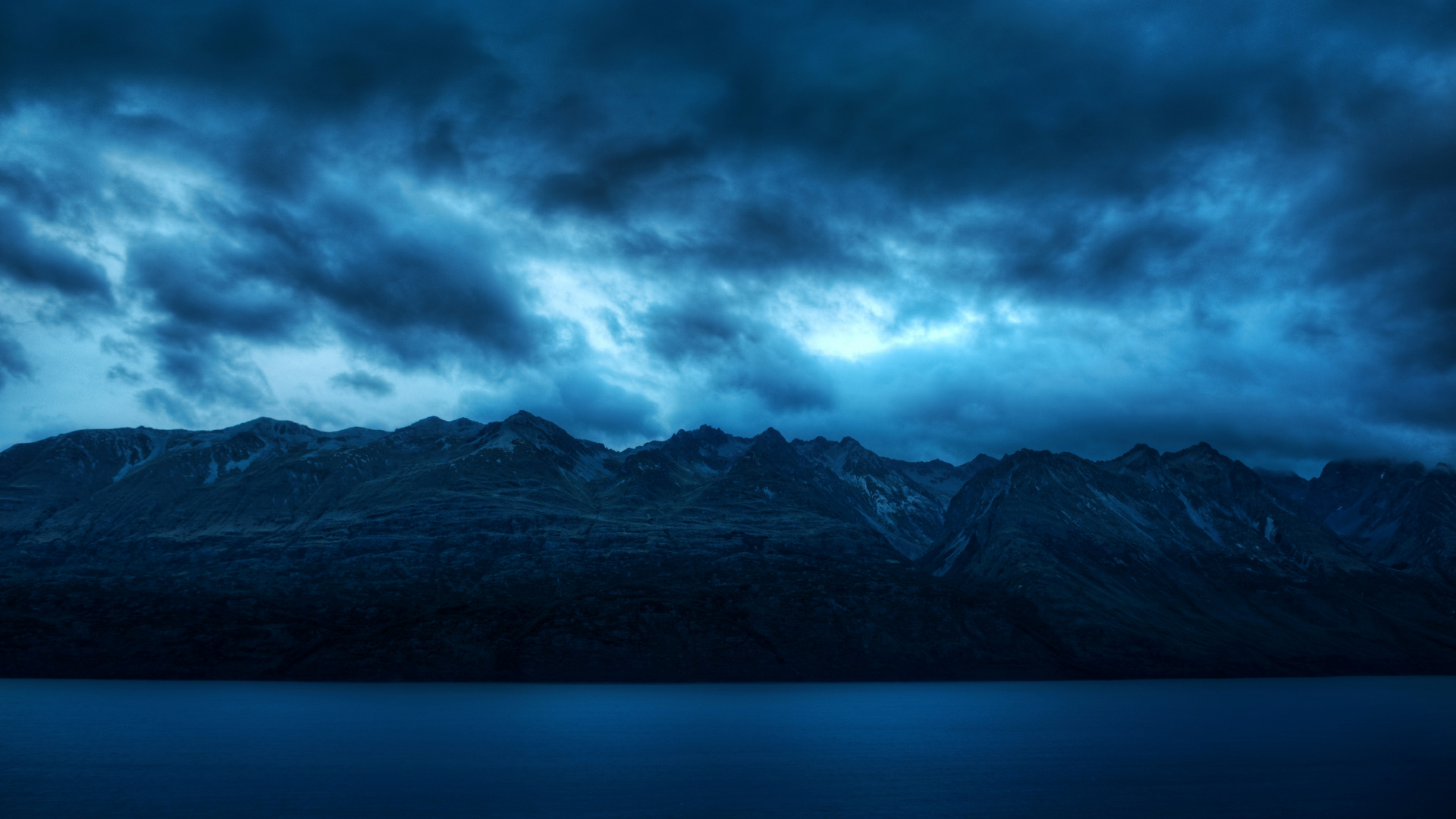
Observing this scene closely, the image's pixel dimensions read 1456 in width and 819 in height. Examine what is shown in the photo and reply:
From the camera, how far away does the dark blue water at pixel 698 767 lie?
82.3 m

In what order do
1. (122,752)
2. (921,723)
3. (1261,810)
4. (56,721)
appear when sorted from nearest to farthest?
(1261,810)
(122,752)
(56,721)
(921,723)

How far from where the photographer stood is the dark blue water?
82.3 meters

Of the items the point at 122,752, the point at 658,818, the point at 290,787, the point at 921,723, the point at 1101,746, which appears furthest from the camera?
the point at 921,723

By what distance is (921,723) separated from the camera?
17338cm

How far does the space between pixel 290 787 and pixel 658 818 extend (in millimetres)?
38998

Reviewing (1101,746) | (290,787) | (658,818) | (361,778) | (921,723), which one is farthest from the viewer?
(921,723)

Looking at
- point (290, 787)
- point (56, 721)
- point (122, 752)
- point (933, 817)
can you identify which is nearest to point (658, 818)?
point (933, 817)

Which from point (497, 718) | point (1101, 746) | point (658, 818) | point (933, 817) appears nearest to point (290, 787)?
point (658, 818)

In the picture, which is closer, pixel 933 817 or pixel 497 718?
pixel 933 817

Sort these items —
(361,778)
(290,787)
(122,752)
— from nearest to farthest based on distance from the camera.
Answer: (290,787) → (361,778) → (122,752)

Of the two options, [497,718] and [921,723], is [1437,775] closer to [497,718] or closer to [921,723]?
[921,723]

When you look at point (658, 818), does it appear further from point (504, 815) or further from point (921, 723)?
point (921, 723)

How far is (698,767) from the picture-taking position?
110250 mm

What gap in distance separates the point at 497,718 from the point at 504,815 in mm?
103579
